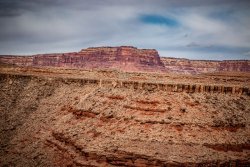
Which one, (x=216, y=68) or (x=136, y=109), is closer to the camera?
(x=136, y=109)

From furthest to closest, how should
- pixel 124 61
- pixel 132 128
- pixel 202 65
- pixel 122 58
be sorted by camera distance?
pixel 202 65 → pixel 122 58 → pixel 124 61 → pixel 132 128

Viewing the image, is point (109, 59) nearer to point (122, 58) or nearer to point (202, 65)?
point (122, 58)

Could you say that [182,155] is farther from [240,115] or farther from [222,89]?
[222,89]

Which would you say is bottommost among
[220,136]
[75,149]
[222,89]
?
[75,149]

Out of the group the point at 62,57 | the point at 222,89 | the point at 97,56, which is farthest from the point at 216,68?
the point at 222,89

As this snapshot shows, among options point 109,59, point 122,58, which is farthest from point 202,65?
point 109,59

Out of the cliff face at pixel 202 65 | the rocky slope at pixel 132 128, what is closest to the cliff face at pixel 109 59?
the cliff face at pixel 202 65
